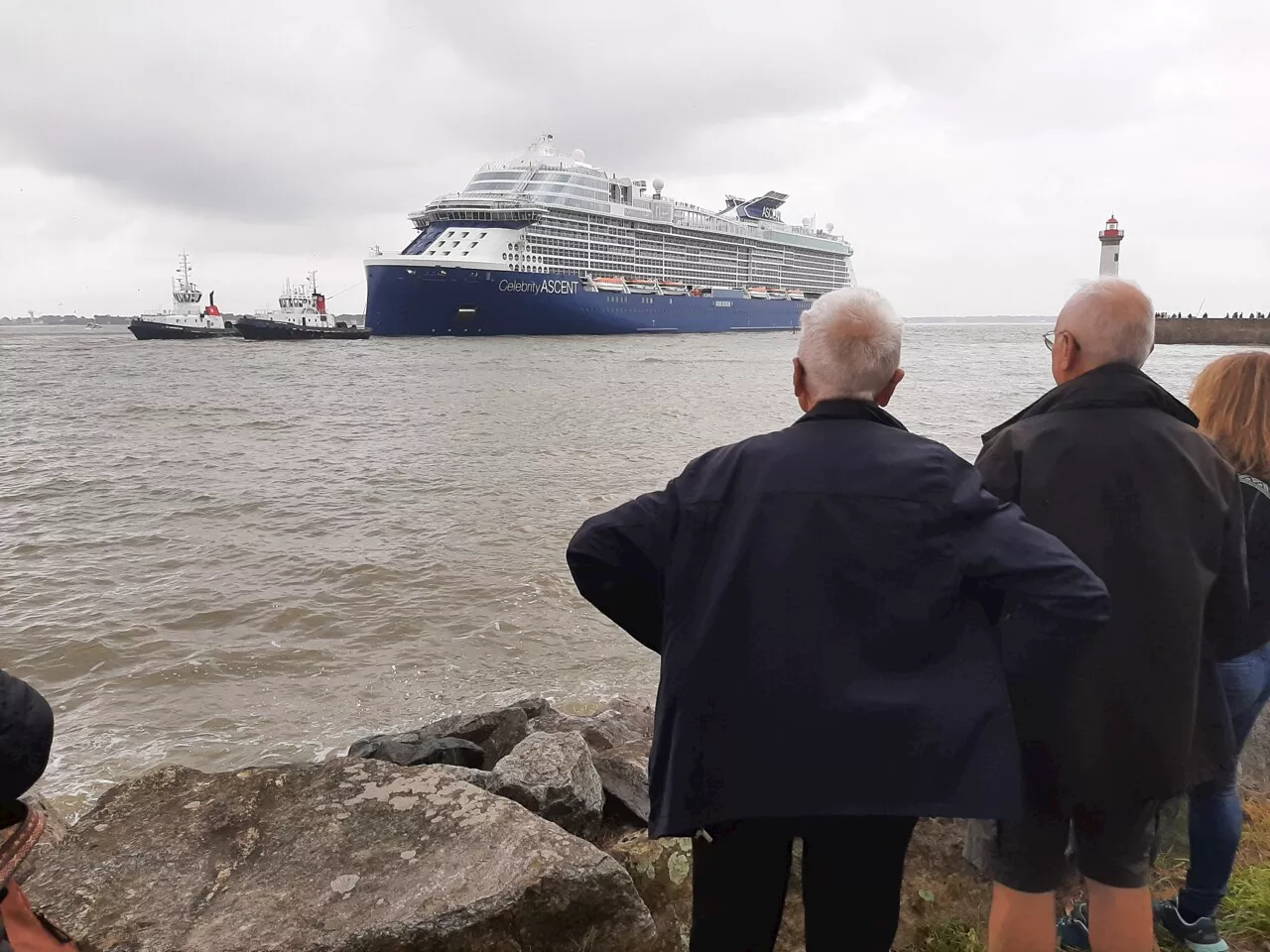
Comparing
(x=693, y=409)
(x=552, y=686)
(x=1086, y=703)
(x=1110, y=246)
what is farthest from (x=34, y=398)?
(x=1110, y=246)

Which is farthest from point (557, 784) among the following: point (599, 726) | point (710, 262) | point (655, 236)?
point (710, 262)

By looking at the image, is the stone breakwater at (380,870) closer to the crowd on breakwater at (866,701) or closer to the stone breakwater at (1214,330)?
the crowd on breakwater at (866,701)

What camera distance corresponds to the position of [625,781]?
3.18 metres

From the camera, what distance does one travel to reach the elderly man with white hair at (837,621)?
131cm

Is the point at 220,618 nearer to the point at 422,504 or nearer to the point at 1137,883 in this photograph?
the point at 422,504

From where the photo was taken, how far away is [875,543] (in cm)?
131

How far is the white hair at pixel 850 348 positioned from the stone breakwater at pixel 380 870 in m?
1.43

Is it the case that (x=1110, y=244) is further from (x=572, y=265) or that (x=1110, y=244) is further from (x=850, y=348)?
(x=850, y=348)

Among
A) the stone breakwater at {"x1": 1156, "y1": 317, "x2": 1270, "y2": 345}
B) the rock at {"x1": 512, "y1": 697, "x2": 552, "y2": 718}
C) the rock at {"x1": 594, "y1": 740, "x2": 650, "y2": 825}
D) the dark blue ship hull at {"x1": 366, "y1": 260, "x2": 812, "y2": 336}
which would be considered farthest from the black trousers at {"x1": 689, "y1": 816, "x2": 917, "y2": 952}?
the stone breakwater at {"x1": 1156, "y1": 317, "x2": 1270, "y2": 345}

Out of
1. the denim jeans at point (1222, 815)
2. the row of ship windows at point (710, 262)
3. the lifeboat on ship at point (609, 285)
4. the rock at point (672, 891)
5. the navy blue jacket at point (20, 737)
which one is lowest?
the rock at point (672, 891)

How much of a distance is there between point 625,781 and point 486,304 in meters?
48.1

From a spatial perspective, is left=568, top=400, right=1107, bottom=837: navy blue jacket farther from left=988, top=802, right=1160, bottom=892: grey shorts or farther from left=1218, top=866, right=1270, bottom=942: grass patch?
left=1218, top=866, right=1270, bottom=942: grass patch

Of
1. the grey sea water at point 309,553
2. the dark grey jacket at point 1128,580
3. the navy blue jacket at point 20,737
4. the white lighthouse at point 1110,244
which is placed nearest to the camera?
the navy blue jacket at point 20,737

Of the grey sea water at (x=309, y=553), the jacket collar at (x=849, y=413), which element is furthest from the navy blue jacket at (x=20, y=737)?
the grey sea water at (x=309, y=553)
